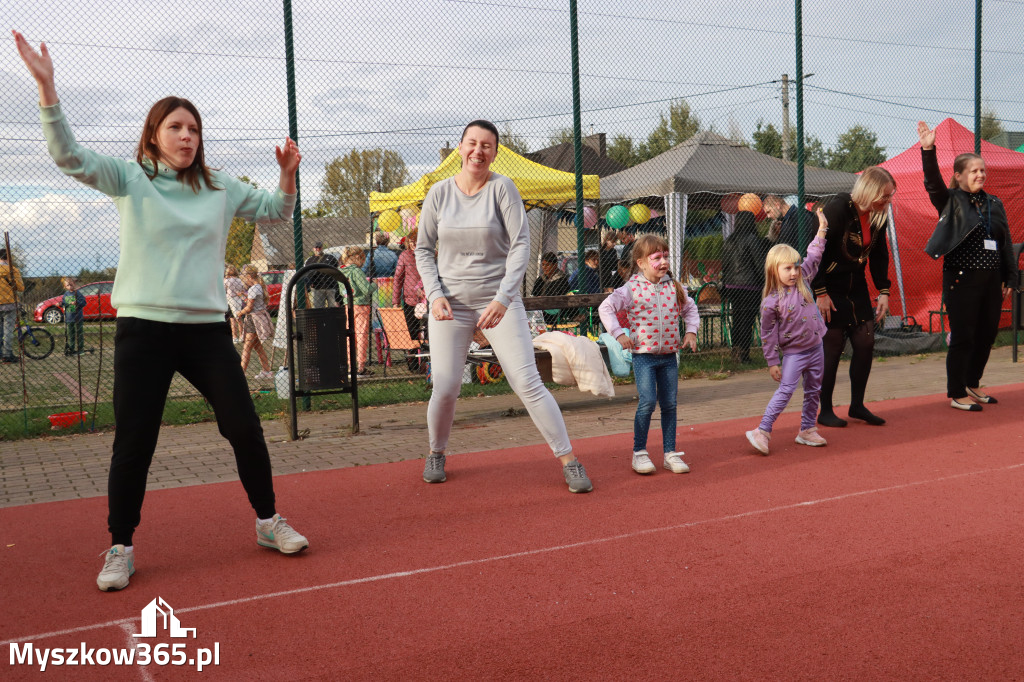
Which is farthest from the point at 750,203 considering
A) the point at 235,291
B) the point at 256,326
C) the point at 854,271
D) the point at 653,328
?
the point at 653,328

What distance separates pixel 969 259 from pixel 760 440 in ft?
9.69

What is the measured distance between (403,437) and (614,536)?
334cm

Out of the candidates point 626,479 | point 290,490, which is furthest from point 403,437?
point 626,479

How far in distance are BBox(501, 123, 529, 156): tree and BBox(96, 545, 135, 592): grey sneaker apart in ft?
23.0

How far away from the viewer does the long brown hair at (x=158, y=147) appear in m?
3.99

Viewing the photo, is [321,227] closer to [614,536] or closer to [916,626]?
[614,536]

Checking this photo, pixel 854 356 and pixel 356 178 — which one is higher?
pixel 356 178

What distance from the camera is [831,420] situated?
24.4 ft

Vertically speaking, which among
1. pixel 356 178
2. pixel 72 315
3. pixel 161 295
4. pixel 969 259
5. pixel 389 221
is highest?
pixel 356 178

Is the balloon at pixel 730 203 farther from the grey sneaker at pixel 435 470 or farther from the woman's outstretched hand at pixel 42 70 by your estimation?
the woman's outstretched hand at pixel 42 70

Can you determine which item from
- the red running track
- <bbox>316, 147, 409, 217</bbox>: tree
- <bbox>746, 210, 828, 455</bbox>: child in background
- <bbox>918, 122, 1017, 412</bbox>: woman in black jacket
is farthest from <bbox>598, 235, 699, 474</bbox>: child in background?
<bbox>316, 147, 409, 217</bbox>: tree

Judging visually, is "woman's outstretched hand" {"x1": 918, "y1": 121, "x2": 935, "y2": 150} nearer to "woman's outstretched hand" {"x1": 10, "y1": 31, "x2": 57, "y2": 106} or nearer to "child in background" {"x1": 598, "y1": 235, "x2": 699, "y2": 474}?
"child in background" {"x1": 598, "y1": 235, "x2": 699, "y2": 474}

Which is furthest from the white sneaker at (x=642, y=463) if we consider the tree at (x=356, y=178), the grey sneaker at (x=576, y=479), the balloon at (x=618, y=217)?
the balloon at (x=618, y=217)

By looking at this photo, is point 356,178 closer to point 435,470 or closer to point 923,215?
point 435,470
